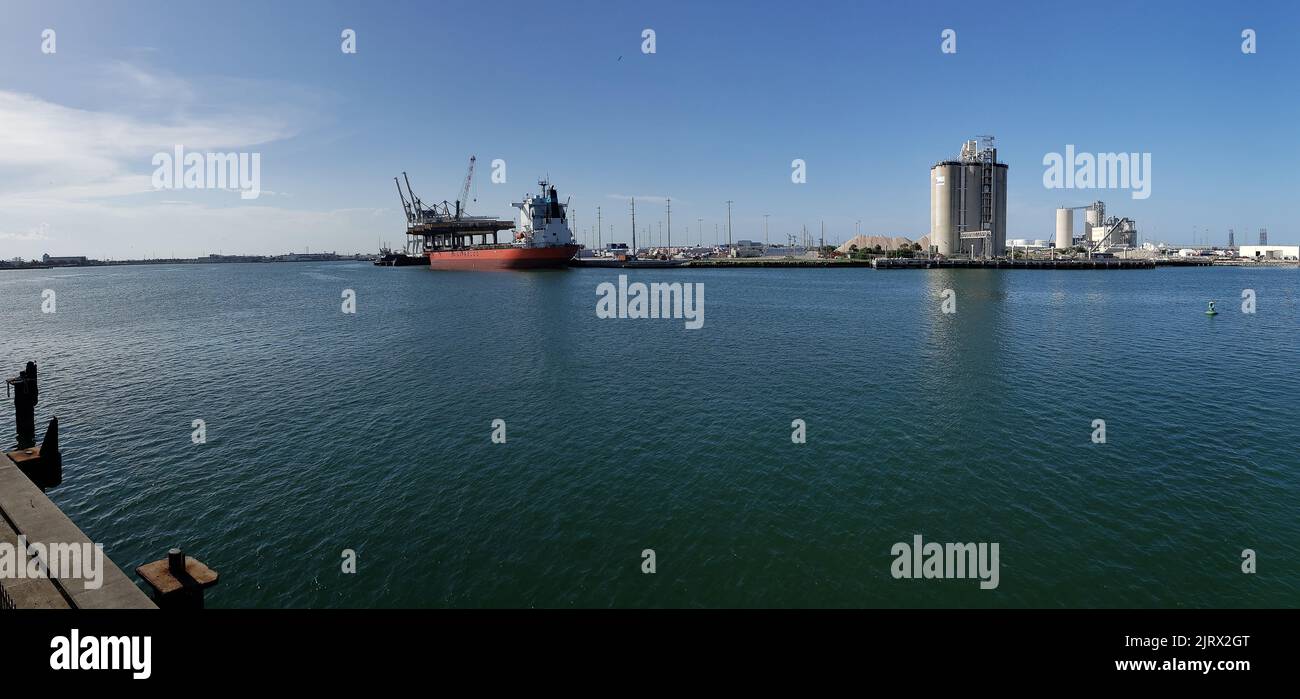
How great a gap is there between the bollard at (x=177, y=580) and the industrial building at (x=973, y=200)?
179 meters

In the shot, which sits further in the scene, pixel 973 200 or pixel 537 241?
pixel 973 200

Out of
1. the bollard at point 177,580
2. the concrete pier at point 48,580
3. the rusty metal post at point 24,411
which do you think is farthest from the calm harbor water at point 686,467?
the bollard at point 177,580

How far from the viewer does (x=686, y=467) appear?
68.9ft

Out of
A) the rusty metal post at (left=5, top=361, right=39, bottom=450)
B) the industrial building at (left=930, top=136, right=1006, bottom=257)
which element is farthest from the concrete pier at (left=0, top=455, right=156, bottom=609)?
the industrial building at (left=930, top=136, right=1006, bottom=257)

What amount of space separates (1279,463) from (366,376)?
3901cm

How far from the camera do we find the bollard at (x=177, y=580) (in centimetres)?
1027

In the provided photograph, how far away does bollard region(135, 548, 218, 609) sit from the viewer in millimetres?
10266

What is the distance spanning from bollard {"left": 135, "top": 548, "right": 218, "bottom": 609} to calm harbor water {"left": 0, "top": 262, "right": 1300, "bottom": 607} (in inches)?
126

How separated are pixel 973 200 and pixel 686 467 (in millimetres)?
169260

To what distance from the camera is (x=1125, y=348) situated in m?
43.3

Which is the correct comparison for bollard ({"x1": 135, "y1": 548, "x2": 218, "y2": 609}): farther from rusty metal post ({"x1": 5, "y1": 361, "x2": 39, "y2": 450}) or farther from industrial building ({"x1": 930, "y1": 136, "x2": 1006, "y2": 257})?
industrial building ({"x1": 930, "y1": 136, "x2": 1006, "y2": 257})

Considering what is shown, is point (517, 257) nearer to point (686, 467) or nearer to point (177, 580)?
point (686, 467)

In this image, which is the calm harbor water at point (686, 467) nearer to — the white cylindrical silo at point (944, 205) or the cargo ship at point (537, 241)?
the cargo ship at point (537, 241)

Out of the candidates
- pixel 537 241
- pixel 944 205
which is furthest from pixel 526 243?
pixel 944 205
